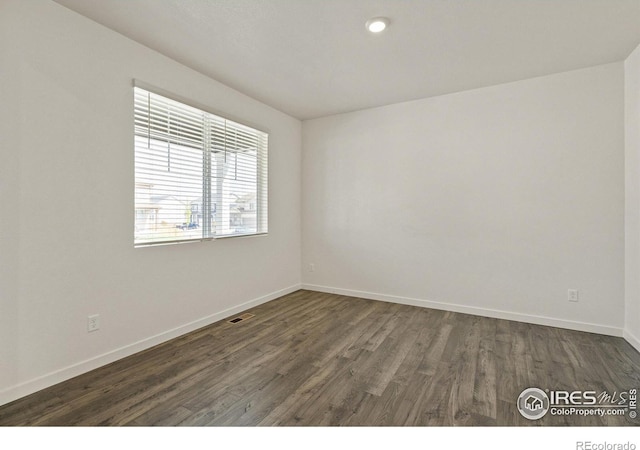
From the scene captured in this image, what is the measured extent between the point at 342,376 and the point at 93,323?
1943 mm

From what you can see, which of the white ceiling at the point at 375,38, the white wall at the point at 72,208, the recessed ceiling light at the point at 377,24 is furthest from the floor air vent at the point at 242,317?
the recessed ceiling light at the point at 377,24

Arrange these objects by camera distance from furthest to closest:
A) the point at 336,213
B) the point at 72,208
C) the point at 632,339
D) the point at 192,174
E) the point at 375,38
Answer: the point at 336,213
the point at 192,174
the point at 632,339
the point at 375,38
the point at 72,208

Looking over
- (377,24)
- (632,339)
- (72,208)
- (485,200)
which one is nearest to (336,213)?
(485,200)

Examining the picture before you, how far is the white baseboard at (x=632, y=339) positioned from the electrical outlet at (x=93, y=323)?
449 cm

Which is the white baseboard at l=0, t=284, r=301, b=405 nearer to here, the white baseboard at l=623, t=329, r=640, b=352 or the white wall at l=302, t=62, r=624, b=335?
the white wall at l=302, t=62, r=624, b=335

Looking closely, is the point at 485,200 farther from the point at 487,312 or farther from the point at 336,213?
the point at 336,213

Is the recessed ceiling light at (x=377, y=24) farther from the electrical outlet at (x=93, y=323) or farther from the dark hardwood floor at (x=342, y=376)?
the electrical outlet at (x=93, y=323)

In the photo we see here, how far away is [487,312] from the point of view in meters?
3.62

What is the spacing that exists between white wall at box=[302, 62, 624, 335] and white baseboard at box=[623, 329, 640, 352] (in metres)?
0.09

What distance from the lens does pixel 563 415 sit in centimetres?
181

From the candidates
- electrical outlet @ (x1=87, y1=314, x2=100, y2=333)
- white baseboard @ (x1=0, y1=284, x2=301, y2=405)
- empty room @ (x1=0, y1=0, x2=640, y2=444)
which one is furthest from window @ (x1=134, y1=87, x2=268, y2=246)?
white baseboard @ (x1=0, y1=284, x2=301, y2=405)

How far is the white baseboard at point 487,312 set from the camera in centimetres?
310

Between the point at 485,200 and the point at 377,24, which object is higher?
the point at 377,24

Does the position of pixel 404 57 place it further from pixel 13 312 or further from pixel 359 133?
pixel 13 312
